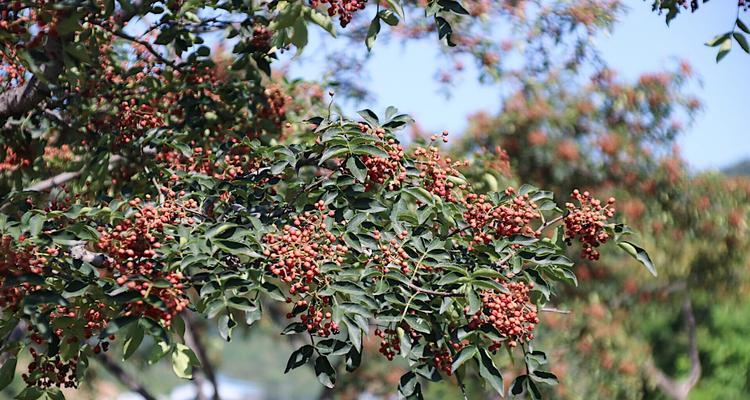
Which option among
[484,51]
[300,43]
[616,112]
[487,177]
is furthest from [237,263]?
[616,112]

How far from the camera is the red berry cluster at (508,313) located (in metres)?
3.06

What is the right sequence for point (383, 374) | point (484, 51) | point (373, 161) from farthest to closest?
point (383, 374)
point (484, 51)
point (373, 161)

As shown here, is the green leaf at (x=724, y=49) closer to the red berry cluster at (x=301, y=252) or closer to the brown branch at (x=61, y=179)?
the red berry cluster at (x=301, y=252)

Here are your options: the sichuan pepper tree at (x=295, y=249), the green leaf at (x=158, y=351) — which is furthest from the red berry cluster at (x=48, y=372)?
the green leaf at (x=158, y=351)

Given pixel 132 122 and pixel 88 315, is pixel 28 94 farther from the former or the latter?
pixel 88 315

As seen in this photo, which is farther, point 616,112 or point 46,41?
point 616,112

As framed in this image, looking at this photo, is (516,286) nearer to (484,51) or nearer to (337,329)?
(337,329)

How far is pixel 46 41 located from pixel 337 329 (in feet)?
4.93

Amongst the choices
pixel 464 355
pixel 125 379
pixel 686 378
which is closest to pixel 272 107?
pixel 464 355

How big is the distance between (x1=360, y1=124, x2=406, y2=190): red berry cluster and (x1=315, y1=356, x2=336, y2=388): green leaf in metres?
0.64

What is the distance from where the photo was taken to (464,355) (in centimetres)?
304

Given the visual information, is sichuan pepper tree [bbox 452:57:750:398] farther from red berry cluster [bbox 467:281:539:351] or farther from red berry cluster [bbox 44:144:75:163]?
red berry cluster [bbox 467:281:539:351]

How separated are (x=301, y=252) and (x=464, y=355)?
613mm

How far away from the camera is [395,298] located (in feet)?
10.0
